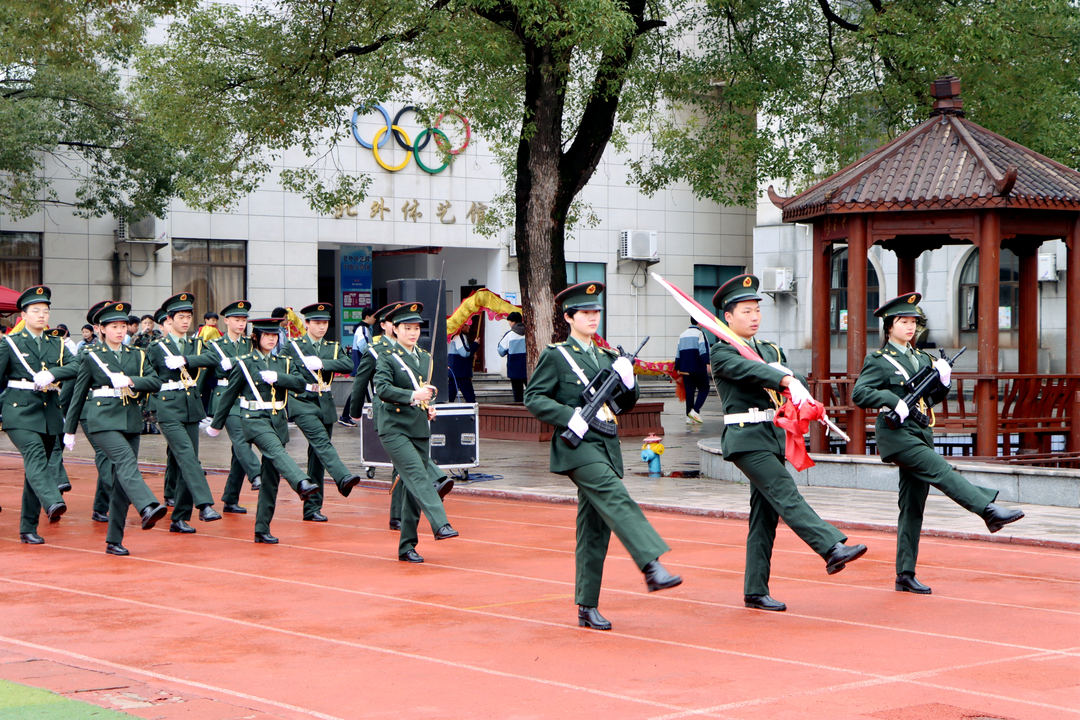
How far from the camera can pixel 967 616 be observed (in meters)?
7.46

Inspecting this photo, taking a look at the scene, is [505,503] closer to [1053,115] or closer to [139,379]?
[139,379]

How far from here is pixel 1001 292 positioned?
1178 inches

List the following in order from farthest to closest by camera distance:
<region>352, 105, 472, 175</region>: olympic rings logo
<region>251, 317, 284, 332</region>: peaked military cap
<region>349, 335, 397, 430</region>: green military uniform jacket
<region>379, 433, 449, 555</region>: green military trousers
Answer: <region>352, 105, 472, 175</region>: olympic rings logo, <region>251, 317, 284, 332</region>: peaked military cap, <region>349, 335, 397, 430</region>: green military uniform jacket, <region>379, 433, 449, 555</region>: green military trousers

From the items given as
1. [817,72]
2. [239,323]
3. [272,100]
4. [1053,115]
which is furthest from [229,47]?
[1053,115]

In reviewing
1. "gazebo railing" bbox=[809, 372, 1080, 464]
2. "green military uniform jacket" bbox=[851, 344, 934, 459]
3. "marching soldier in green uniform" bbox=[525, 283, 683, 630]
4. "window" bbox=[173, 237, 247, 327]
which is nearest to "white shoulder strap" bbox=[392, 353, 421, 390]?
"marching soldier in green uniform" bbox=[525, 283, 683, 630]

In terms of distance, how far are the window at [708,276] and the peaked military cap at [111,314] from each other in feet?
96.9

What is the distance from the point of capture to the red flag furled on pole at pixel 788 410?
721 cm

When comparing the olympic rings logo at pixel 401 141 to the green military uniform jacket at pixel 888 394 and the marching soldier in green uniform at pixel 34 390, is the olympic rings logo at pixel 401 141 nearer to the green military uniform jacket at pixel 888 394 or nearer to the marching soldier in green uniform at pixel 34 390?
the marching soldier in green uniform at pixel 34 390

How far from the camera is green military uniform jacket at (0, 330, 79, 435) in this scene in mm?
11008

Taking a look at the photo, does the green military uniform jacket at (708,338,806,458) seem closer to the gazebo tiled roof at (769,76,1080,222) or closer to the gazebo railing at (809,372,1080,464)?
the gazebo tiled roof at (769,76,1080,222)

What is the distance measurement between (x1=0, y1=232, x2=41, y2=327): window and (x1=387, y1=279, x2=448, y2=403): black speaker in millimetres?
17391

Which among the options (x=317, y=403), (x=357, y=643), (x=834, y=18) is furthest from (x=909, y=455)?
(x=834, y=18)

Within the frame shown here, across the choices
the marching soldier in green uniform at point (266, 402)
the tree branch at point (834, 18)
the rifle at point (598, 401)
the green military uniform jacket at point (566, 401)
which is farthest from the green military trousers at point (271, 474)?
the tree branch at point (834, 18)

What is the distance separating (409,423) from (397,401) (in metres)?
0.24
